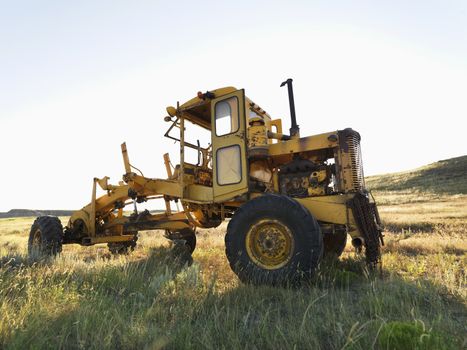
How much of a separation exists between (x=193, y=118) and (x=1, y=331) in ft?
18.0

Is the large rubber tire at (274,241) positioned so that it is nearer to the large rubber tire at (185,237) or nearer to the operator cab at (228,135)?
the operator cab at (228,135)

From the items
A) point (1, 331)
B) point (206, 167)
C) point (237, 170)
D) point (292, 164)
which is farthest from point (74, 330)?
point (206, 167)

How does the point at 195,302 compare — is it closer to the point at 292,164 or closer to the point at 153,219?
the point at 292,164

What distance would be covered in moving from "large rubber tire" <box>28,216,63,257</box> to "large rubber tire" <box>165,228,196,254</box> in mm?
2710

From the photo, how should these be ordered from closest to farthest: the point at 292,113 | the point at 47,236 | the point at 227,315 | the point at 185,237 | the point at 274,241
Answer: the point at 227,315, the point at 274,241, the point at 292,113, the point at 47,236, the point at 185,237

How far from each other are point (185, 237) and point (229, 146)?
11.7ft

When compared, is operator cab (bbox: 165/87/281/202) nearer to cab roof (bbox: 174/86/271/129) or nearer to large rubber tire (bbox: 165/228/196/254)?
cab roof (bbox: 174/86/271/129)

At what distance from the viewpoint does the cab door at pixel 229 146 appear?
6195 millimetres

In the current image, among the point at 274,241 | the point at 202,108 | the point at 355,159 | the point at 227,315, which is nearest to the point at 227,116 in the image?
the point at 202,108

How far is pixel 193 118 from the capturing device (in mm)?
7531

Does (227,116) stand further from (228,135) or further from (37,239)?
(37,239)

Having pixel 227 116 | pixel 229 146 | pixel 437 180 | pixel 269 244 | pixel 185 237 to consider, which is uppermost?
pixel 437 180

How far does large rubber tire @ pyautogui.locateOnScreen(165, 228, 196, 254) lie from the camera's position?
28.0 feet

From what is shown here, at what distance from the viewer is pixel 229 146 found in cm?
635
